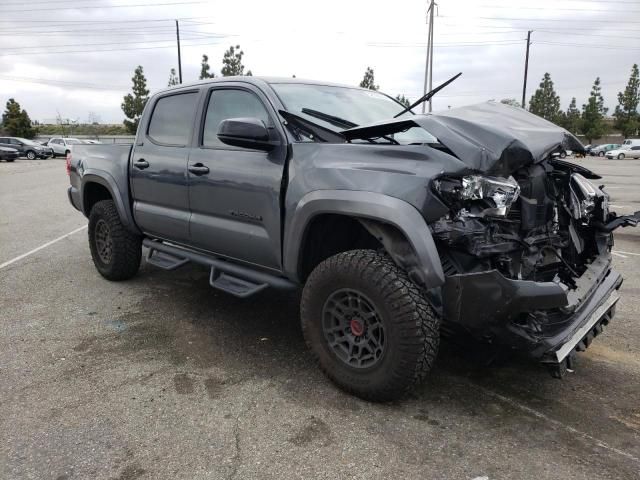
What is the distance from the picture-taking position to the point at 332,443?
9.05ft

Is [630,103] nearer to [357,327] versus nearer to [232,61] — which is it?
[232,61]

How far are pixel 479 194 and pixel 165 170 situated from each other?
2821mm

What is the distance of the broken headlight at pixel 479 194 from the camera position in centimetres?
277

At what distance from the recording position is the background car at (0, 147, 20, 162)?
3361 centimetres

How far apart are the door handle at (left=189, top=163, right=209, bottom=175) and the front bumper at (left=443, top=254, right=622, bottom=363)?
2178 millimetres

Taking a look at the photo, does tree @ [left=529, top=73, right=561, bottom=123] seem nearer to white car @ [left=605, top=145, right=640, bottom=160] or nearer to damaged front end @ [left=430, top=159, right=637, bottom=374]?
white car @ [left=605, top=145, right=640, bottom=160]

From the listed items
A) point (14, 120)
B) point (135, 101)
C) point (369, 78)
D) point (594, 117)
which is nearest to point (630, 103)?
point (594, 117)

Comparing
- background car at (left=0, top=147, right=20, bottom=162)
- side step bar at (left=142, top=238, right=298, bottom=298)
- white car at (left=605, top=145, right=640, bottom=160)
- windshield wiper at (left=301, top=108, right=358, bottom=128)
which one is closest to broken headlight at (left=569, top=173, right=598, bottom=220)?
windshield wiper at (left=301, top=108, right=358, bottom=128)

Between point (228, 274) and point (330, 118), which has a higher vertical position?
point (330, 118)

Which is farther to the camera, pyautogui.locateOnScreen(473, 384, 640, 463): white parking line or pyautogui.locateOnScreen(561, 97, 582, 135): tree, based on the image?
pyautogui.locateOnScreen(561, 97, 582, 135): tree

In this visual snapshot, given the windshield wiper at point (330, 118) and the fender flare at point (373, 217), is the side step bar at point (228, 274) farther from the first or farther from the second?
the windshield wiper at point (330, 118)

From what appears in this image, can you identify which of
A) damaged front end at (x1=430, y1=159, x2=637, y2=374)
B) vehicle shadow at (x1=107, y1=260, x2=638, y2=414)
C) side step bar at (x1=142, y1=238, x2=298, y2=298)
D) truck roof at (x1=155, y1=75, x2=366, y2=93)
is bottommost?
vehicle shadow at (x1=107, y1=260, x2=638, y2=414)

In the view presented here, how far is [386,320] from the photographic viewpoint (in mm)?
2871

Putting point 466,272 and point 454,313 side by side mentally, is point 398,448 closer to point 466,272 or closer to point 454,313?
point 454,313
